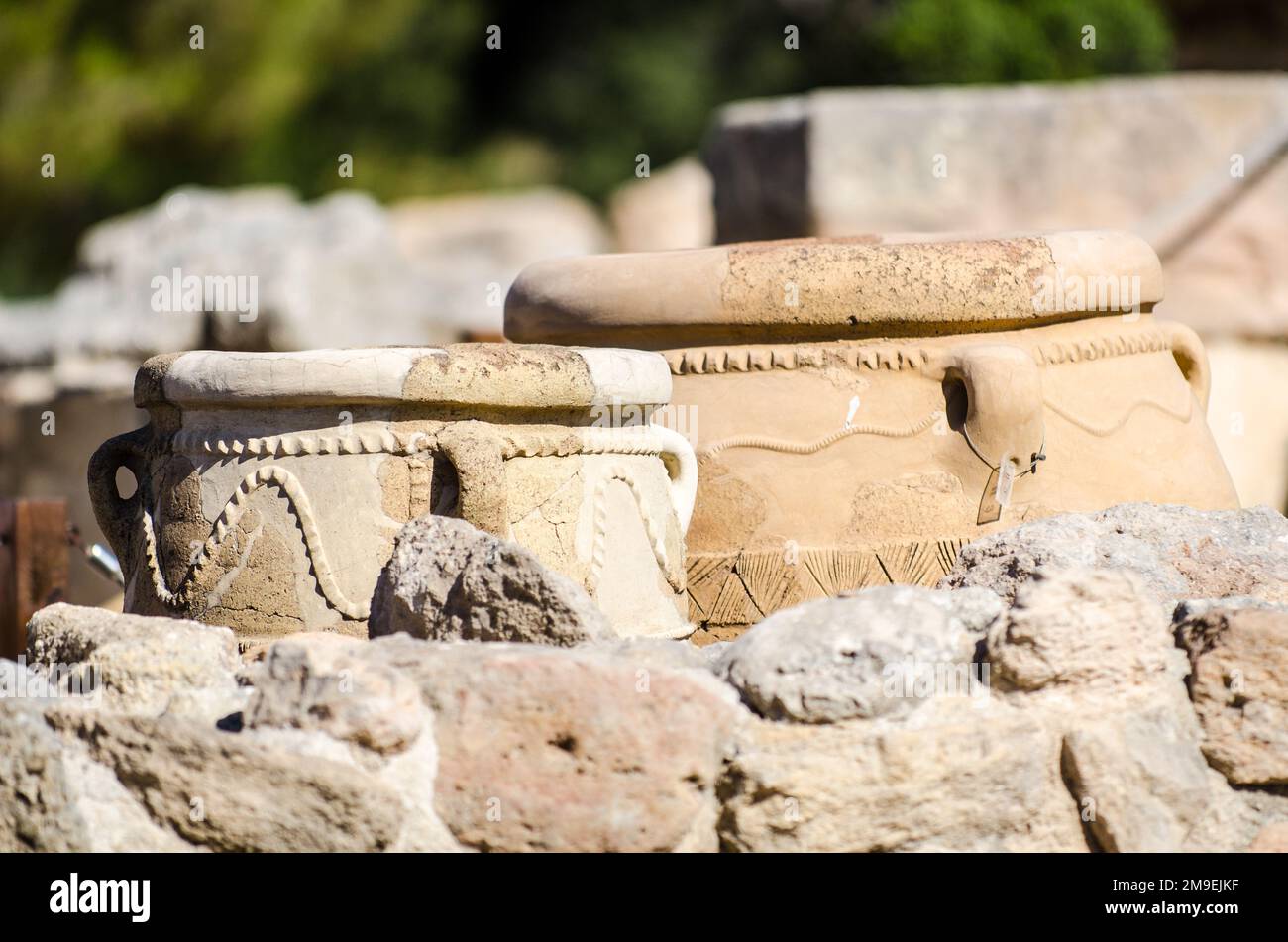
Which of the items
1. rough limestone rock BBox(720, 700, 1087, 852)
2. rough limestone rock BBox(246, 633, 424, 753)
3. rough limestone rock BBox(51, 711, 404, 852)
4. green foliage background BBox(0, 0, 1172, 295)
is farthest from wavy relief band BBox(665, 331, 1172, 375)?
green foliage background BBox(0, 0, 1172, 295)

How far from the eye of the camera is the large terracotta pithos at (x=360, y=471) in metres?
2.56

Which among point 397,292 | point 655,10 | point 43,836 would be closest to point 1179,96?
point 397,292

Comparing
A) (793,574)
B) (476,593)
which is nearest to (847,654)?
(476,593)

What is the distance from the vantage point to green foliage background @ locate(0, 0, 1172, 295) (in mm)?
12180

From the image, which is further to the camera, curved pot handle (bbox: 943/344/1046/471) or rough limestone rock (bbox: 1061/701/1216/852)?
curved pot handle (bbox: 943/344/1046/471)

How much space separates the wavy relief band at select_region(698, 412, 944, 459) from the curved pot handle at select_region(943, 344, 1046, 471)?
3.4 inches

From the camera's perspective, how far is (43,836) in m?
1.95

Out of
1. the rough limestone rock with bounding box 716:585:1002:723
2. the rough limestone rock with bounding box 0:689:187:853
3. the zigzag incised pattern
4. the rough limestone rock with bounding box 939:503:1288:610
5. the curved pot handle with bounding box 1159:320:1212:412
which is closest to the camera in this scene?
the rough limestone rock with bounding box 0:689:187:853

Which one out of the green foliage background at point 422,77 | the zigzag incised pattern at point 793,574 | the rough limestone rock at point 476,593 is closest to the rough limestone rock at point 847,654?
the rough limestone rock at point 476,593

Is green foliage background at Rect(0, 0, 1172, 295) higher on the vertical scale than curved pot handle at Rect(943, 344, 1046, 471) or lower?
higher

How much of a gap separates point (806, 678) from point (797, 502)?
3.51 ft

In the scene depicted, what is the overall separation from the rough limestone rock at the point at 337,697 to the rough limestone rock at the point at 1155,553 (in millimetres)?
940

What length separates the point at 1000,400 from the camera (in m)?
2.98

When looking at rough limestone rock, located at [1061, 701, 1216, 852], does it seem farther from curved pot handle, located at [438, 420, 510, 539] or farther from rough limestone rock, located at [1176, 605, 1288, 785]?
curved pot handle, located at [438, 420, 510, 539]
